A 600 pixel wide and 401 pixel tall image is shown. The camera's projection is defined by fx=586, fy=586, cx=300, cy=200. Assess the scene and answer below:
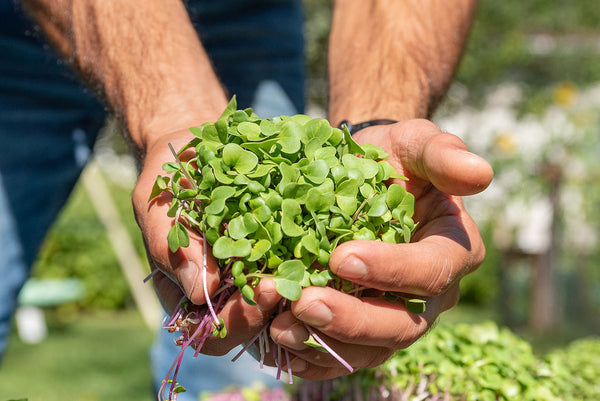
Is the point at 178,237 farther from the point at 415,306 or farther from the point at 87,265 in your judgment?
the point at 87,265

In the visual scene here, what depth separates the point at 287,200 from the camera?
36.4 inches

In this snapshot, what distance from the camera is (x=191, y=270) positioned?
0.97 m

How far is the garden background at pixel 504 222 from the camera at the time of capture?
5.72 m

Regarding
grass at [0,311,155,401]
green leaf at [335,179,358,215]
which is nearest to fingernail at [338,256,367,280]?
green leaf at [335,179,358,215]

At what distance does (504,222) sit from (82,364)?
5.14 m

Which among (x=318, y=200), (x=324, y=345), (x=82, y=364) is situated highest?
(x=318, y=200)

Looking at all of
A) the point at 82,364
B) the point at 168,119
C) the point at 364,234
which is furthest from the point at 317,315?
the point at 82,364

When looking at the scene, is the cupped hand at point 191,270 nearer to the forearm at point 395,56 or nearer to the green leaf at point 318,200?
the green leaf at point 318,200

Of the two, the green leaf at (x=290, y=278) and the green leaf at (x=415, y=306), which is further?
the green leaf at (x=415, y=306)

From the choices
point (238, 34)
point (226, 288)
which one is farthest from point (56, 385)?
point (226, 288)

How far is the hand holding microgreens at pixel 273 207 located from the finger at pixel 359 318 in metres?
0.02

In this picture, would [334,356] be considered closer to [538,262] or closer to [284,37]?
[284,37]

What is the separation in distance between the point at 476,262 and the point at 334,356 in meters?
0.34

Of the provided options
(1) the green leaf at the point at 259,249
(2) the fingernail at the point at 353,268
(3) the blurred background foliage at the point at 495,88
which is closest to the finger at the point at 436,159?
(2) the fingernail at the point at 353,268
